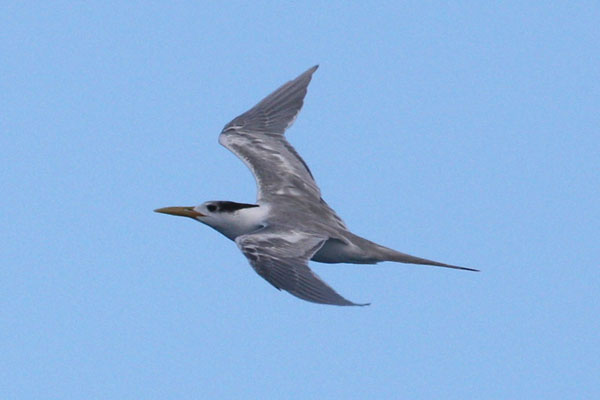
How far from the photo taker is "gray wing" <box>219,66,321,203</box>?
15025mm

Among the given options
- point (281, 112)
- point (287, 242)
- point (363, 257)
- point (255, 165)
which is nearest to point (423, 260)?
point (363, 257)

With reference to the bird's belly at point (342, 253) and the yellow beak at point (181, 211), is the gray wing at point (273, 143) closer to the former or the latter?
the yellow beak at point (181, 211)

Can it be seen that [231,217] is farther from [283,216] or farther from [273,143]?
[273,143]

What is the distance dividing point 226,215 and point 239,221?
0.26 meters

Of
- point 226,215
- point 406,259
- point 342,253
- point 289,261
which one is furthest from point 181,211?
point 406,259

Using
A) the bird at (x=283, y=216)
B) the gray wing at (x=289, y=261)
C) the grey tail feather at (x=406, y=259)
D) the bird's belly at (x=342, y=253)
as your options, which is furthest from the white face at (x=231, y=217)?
the grey tail feather at (x=406, y=259)

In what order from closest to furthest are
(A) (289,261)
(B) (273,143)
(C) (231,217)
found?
(A) (289,261)
(C) (231,217)
(B) (273,143)

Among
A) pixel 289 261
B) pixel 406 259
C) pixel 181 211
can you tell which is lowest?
pixel 289 261

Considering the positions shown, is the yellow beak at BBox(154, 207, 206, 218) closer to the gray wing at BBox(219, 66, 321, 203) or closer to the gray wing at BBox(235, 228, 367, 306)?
the gray wing at BBox(219, 66, 321, 203)

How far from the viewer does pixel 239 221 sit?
1391cm

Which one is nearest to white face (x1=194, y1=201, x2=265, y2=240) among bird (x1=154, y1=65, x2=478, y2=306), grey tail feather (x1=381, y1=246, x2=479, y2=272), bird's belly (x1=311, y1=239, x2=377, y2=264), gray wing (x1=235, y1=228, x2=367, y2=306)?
bird (x1=154, y1=65, x2=478, y2=306)

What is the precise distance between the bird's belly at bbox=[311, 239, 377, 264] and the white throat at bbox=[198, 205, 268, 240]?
928 mm

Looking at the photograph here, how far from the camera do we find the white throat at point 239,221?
13.8 m

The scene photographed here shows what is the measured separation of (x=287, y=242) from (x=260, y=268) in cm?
91
